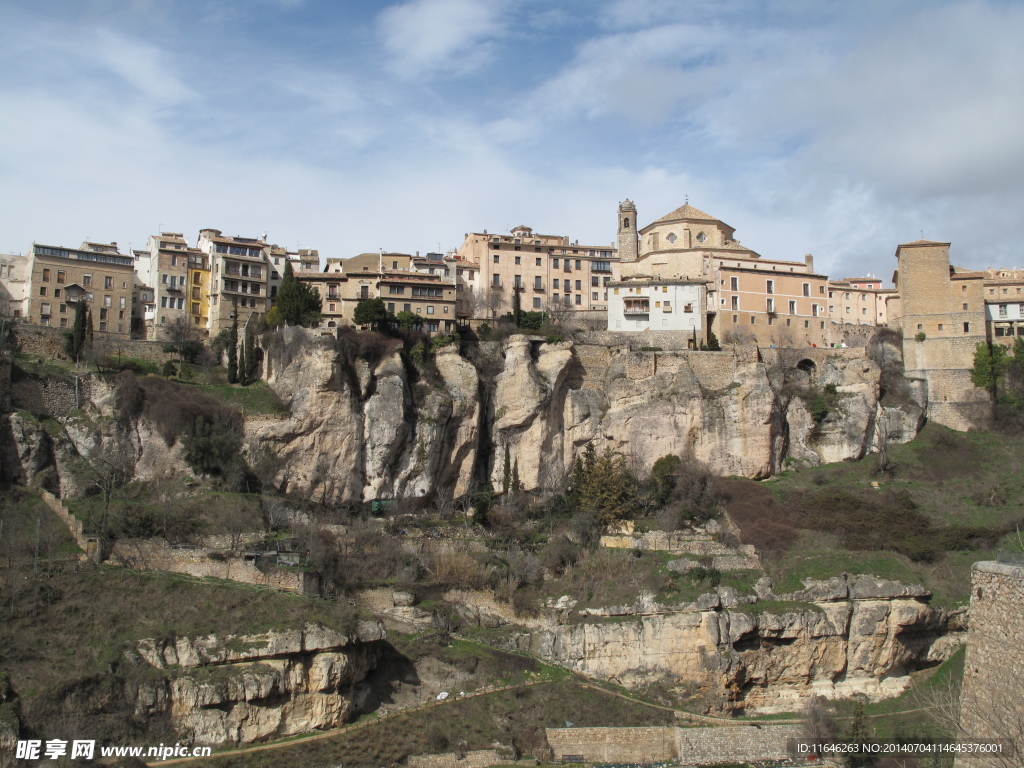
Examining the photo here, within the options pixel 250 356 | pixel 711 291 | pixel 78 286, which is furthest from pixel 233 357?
pixel 711 291

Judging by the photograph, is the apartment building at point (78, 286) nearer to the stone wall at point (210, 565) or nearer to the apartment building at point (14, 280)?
the apartment building at point (14, 280)

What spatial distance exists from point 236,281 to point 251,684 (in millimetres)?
30650

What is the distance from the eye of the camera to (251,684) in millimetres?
28375

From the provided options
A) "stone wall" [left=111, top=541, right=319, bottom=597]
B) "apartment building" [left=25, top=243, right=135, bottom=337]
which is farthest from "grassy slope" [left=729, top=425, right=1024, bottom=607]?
"apartment building" [left=25, top=243, right=135, bottom=337]

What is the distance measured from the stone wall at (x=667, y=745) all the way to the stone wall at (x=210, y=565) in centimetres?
1092

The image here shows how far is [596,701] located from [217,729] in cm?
1307

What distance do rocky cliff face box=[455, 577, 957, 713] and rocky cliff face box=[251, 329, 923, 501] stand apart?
11.0 metres

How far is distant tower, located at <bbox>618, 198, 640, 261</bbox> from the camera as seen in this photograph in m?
63.3

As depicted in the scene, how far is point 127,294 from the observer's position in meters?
53.0

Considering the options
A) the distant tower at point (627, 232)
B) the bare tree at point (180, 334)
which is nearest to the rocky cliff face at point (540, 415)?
the bare tree at point (180, 334)

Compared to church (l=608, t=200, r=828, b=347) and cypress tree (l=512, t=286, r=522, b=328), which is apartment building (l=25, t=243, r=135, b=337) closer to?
cypress tree (l=512, t=286, r=522, b=328)

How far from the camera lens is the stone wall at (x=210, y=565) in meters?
34.4

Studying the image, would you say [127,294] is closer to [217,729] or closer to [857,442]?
[217,729]

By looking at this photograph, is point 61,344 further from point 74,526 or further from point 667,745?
point 667,745
